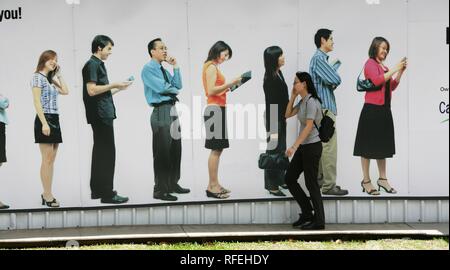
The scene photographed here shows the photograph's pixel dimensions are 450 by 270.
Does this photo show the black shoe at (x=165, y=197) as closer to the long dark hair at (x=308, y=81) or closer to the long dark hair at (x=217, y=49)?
the long dark hair at (x=217, y=49)

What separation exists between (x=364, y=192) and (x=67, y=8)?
4020mm

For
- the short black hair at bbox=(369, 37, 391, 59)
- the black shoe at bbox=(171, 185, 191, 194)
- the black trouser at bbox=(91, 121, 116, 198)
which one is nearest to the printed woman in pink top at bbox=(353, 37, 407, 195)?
the short black hair at bbox=(369, 37, 391, 59)

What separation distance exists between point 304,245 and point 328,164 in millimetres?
1227

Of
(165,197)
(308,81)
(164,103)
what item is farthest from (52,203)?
(308,81)

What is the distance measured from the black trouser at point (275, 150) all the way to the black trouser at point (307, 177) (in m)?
0.40

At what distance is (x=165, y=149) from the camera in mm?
8852

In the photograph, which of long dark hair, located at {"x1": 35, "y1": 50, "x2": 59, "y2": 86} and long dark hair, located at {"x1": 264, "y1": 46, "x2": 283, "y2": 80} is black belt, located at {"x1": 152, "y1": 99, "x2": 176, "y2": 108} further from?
long dark hair, located at {"x1": 35, "y1": 50, "x2": 59, "y2": 86}

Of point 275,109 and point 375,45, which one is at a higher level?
point 375,45

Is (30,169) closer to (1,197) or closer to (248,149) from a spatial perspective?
(1,197)

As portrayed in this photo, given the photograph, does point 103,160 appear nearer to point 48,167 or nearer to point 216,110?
point 48,167

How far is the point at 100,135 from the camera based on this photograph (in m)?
8.73

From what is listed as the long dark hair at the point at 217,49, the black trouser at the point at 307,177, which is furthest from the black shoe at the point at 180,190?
the long dark hair at the point at 217,49

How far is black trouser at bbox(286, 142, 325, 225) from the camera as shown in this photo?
8492 mm
